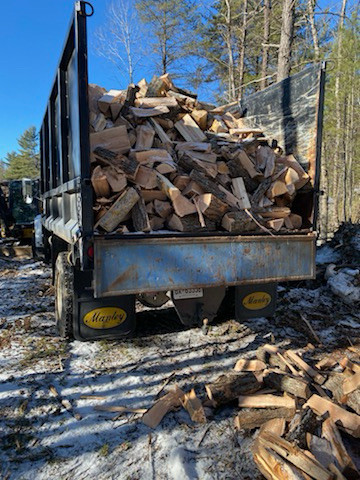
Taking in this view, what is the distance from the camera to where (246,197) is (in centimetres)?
339

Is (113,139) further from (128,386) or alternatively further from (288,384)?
(288,384)

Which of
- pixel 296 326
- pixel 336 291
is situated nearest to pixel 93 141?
pixel 296 326

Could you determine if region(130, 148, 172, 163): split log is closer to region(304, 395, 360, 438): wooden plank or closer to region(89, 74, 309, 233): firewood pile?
region(89, 74, 309, 233): firewood pile

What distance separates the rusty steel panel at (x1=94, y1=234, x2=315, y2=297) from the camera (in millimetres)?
2699

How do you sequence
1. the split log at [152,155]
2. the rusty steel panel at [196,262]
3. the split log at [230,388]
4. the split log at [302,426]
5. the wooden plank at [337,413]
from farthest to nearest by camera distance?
the split log at [152,155] < the rusty steel panel at [196,262] < the split log at [230,388] < the wooden plank at [337,413] < the split log at [302,426]

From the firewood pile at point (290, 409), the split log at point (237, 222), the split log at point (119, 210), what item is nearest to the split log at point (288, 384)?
the firewood pile at point (290, 409)

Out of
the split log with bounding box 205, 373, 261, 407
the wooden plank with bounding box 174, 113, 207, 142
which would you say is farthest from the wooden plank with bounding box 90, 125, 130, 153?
the split log with bounding box 205, 373, 261, 407

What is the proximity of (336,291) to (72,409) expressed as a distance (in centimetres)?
436

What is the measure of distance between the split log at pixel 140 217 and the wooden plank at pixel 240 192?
3.13 feet

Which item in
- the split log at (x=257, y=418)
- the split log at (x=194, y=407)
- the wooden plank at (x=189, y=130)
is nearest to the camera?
the split log at (x=257, y=418)

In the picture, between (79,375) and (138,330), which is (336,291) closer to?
(138,330)

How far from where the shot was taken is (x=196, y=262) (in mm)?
2959

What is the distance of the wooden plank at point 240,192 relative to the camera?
10.9 ft

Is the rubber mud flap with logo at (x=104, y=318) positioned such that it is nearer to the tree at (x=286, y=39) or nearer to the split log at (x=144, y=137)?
the split log at (x=144, y=137)
